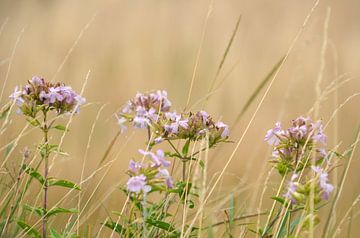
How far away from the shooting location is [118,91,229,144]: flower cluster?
121 centimetres

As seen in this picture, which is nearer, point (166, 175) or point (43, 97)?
point (166, 175)

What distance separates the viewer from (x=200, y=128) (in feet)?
4.03

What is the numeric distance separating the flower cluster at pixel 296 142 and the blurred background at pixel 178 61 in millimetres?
A: 1063

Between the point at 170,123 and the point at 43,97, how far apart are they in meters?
0.24

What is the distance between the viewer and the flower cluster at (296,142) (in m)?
1.18

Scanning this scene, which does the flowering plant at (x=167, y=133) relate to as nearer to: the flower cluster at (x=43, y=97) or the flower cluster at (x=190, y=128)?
the flower cluster at (x=190, y=128)

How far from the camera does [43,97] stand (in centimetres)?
125

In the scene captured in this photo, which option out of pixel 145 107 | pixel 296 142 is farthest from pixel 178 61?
pixel 296 142

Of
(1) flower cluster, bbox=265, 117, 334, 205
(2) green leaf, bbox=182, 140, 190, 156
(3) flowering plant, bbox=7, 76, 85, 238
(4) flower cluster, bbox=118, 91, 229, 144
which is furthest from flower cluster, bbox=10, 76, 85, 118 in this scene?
(1) flower cluster, bbox=265, 117, 334, 205

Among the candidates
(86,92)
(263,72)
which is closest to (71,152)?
(86,92)

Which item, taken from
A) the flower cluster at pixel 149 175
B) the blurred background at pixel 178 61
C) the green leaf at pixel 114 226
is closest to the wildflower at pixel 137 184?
the flower cluster at pixel 149 175

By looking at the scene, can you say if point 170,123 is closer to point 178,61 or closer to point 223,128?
point 223,128

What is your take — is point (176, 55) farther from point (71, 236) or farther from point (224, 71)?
point (71, 236)

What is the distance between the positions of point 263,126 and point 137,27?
104cm
